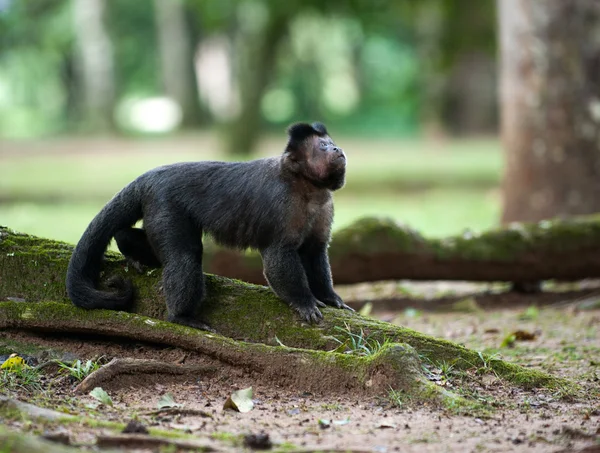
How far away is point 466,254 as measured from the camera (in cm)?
904

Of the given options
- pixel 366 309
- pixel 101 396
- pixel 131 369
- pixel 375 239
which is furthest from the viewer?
pixel 375 239

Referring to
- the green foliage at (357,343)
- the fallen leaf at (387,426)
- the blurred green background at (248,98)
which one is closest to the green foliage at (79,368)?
the green foliage at (357,343)

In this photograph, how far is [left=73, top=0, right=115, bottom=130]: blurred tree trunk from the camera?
88.6 feet

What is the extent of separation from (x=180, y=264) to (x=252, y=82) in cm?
1839

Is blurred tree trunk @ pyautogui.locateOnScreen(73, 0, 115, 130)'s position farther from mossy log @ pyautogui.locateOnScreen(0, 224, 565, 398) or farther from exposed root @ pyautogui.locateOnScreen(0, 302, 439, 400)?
exposed root @ pyautogui.locateOnScreen(0, 302, 439, 400)

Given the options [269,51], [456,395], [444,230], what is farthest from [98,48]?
[456,395]

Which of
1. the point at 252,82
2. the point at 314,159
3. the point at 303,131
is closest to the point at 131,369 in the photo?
the point at 314,159

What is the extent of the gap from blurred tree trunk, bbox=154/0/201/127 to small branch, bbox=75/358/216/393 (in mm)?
28869

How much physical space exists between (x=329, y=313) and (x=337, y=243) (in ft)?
10.5

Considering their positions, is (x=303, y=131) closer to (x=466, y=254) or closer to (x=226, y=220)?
(x=226, y=220)

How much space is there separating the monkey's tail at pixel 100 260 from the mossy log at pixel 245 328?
0.09 meters

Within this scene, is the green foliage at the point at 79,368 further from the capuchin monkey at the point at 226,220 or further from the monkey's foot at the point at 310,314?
the monkey's foot at the point at 310,314

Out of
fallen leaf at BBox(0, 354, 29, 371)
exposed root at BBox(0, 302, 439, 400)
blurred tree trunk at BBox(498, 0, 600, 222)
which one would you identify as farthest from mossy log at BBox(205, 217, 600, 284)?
fallen leaf at BBox(0, 354, 29, 371)

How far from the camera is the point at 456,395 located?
16.2 feet
